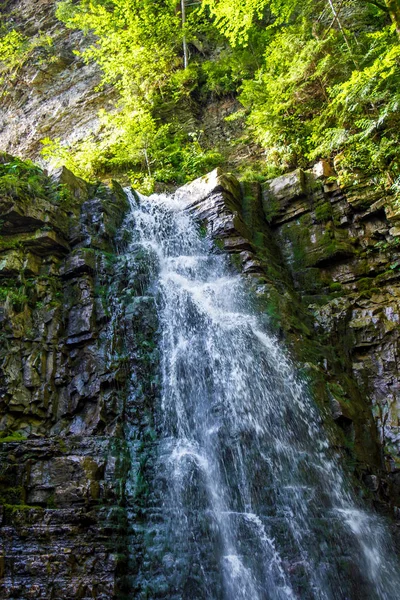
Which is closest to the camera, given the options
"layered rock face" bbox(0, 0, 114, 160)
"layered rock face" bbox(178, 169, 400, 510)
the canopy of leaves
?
"layered rock face" bbox(178, 169, 400, 510)

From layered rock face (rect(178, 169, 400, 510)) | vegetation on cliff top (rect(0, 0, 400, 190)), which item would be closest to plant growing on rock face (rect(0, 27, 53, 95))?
vegetation on cliff top (rect(0, 0, 400, 190))

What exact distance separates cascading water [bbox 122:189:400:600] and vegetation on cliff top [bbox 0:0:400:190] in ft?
16.4

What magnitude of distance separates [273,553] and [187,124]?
14488mm

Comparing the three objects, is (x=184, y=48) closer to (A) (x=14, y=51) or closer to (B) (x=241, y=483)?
(A) (x=14, y=51)

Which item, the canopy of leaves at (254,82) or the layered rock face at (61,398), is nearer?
the layered rock face at (61,398)

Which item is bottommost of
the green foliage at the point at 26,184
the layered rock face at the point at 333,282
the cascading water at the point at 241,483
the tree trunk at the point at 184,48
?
the cascading water at the point at 241,483

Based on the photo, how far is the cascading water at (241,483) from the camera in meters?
4.89

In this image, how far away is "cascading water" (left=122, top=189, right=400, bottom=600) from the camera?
4.89m

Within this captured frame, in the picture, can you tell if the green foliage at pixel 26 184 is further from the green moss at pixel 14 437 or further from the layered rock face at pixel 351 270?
the layered rock face at pixel 351 270

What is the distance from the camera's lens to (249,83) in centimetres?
1202

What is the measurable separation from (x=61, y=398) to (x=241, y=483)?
3.21m

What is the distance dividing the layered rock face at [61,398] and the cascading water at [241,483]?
0.70 m

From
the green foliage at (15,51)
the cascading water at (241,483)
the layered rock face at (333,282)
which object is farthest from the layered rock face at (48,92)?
the cascading water at (241,483)

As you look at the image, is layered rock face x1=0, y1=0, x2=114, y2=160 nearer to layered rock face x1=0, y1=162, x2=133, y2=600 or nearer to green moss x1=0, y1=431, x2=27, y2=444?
layered rock face x1=0, y1=162, x2=133, y2=600
